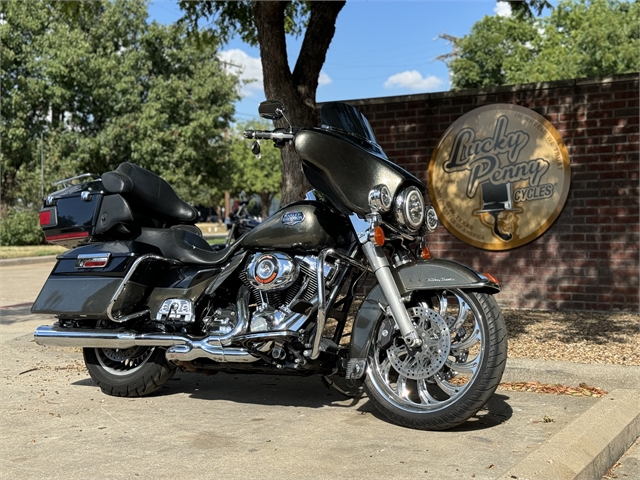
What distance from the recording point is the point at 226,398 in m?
5.52

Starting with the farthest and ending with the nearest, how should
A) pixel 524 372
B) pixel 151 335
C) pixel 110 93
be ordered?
pixel 110 93
pixel 524 372
pixel 151 335

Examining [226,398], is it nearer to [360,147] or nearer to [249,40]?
[360,147]

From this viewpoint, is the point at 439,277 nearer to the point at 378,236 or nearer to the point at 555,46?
the point at 378,236

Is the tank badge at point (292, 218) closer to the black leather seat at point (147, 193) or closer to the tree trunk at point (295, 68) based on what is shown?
the black leather seat at point (147, 193)

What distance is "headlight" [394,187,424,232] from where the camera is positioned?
463 cm

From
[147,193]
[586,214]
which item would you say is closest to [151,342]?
[147,193]

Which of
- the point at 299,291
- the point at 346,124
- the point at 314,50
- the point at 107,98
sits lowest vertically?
the point at 299,291

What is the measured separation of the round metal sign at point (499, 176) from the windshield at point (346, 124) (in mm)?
4584

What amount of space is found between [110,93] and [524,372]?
97.6 ft

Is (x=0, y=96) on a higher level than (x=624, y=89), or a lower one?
higher

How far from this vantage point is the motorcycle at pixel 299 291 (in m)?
4.55

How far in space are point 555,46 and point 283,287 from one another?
35309 millimetres

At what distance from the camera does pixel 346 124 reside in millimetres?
5051

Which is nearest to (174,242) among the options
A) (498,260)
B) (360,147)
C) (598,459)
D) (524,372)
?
(360,147)
